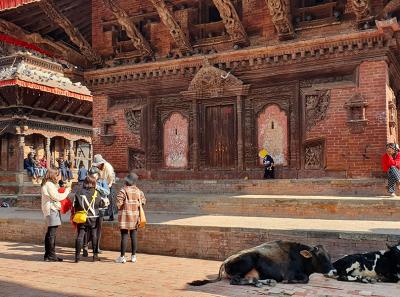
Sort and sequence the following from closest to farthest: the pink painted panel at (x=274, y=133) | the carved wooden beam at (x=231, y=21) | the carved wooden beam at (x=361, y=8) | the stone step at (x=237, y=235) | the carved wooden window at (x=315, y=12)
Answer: the stone step at (x=237, y=235) → the carved wooden beam at (x=361, y=8) → the carved wooden window at (x=315, y=12) → the carved wooden beam at (x=231, y=21) → the pink painted panel at (x=274, y=133)

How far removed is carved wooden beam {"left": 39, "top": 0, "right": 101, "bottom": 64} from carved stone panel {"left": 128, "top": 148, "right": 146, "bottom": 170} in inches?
147

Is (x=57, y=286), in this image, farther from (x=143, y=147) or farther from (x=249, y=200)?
(x=143, y=147)

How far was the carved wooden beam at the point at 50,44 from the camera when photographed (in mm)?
15098

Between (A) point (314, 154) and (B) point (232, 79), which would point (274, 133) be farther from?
(B) point (232, 79)

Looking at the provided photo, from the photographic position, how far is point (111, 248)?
9258 millimetres

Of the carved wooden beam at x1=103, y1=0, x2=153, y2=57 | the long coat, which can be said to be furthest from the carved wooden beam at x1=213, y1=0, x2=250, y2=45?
the long coat

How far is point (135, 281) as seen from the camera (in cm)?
634

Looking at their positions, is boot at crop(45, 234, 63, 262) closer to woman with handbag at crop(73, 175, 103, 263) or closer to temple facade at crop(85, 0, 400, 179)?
woman with handbag at crop(73, 175, 103, 263)

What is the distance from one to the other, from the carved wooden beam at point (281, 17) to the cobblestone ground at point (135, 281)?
788 centimetres

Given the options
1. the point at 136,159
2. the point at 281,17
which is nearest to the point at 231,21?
the point at 281,17

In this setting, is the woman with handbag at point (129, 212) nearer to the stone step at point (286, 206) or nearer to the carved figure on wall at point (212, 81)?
the stone step at point (286, 206)

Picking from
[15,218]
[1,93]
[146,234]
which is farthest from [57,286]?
[1,93]

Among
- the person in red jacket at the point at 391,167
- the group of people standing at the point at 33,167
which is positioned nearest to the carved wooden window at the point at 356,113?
the person in red jacket at the point at 391,167

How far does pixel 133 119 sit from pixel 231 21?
5.04 metres
